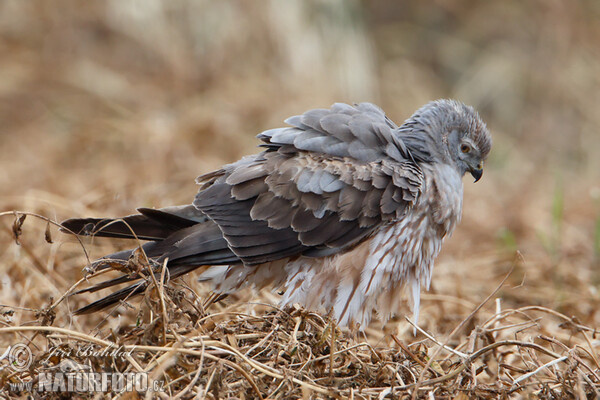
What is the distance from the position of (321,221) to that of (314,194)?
0.15m

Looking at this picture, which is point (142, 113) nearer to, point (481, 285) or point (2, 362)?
point (481, 285)

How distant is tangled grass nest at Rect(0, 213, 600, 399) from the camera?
2.51 metres

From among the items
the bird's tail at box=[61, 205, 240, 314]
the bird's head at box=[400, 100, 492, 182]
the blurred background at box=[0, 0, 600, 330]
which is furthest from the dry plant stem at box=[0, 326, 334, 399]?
the blurred background at box=[0, 0, 600, 330]

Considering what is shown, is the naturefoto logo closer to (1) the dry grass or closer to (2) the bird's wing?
(1) the dry grass

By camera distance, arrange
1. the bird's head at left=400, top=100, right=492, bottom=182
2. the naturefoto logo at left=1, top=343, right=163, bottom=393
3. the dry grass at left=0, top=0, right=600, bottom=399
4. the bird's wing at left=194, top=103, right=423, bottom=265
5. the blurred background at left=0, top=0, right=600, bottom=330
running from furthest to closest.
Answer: the blurred background at left=0, top=0, right=600, bottom=330 < the bird's head at left=400, top=100, right=492, bottom=182 < the bird's wing at left=194, top=103, right=423, bottom=265 < the dry grass at left=0, top=0, right=600, bottom=399 < the naturefoto logo at left=1, top=343, right=163, bottom=393

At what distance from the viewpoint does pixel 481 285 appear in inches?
195

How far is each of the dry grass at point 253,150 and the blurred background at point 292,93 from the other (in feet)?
0.10

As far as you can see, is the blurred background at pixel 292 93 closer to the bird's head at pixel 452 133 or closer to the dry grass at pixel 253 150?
the dry grass at pixel 253 150

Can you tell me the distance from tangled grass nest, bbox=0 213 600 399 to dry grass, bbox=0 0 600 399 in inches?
0.5

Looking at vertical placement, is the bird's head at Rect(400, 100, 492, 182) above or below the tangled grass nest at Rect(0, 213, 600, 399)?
above

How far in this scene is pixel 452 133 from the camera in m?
4.06

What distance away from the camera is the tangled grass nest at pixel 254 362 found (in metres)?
2.51

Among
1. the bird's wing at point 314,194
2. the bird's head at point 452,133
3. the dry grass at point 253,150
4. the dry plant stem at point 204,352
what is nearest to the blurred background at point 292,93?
the dry grass at point 253,150

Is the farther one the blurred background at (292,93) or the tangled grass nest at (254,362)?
the blurred background at (292,93)
